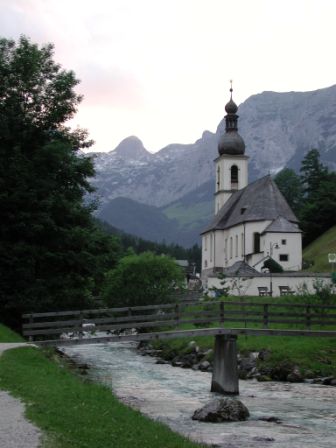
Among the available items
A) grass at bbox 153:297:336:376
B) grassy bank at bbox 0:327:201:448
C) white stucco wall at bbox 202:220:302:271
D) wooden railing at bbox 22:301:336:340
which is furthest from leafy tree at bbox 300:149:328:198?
grassy bank at bbox 0:327:201:448

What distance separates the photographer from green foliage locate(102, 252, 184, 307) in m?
53.8

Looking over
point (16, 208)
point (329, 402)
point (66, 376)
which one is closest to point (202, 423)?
point (66, 376)

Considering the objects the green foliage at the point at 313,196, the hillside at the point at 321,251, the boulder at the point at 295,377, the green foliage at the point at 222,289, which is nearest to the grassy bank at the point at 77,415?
the boulder at the point at 295,377

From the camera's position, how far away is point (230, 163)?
334 feet

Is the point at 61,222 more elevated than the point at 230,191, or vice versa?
the point at 230,191

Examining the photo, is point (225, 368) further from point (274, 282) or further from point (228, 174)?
point (228, 174)

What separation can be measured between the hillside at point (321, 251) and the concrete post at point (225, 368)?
51.8 metres

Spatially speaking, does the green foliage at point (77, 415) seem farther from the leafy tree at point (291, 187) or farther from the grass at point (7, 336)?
the leafy tree at point (291, 187)

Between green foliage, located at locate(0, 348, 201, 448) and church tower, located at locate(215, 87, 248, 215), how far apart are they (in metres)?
86.3

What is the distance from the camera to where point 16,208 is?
28484 millimetres

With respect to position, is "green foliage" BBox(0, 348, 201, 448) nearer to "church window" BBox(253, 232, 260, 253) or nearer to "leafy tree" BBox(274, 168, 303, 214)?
"church window" BBox(253, 232, 260, 253)

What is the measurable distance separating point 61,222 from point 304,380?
12.7 metres

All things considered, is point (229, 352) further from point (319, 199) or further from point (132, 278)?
point (319, 199)

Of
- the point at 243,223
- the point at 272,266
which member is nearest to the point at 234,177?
the point at 243,223
